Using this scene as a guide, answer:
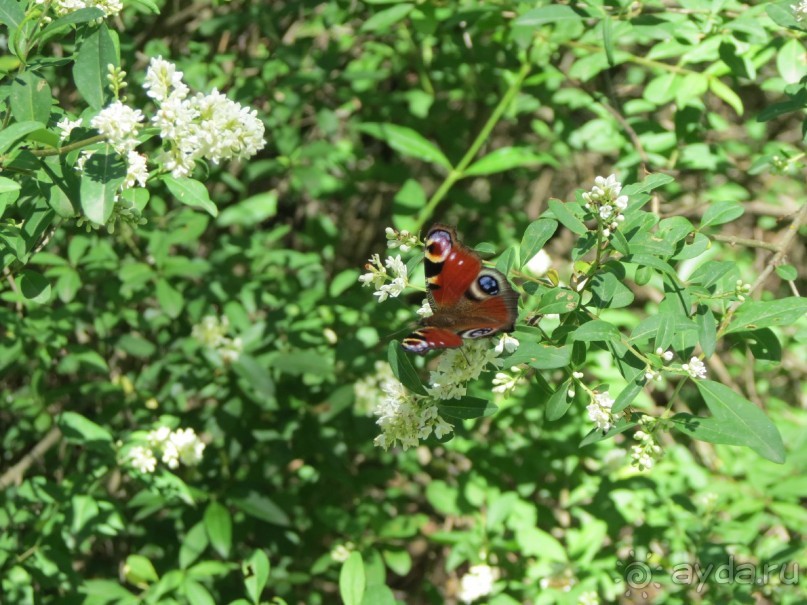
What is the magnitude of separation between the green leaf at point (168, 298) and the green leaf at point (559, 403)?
1.30 metres

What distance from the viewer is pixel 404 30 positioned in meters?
3.59

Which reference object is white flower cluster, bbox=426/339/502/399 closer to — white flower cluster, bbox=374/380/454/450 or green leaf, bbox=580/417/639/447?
white flower cluster, bbox=374/380/454/450

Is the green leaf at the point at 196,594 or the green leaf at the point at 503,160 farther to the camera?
the green leaf at the point at 503,160

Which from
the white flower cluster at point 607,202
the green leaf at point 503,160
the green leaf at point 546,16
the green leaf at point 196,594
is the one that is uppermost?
the green leaf at point 546,16

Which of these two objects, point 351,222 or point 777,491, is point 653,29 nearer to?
point 777,491

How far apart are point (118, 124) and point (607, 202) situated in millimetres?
929

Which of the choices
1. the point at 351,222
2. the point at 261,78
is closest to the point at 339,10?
the point at 261,78

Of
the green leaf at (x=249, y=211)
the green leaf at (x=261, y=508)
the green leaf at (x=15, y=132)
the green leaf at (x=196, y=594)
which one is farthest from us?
the green leaf at (x=249, y=211)

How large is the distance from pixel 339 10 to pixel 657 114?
1.79 metres

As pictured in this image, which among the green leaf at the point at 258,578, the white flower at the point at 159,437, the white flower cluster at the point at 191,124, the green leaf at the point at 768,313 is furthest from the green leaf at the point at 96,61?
the green leaf at the point at 768,313

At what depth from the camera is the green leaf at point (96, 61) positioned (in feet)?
5.55

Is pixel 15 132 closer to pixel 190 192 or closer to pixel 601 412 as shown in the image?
pixel 190 192

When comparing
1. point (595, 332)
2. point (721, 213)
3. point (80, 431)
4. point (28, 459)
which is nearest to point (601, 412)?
point (595, 332)

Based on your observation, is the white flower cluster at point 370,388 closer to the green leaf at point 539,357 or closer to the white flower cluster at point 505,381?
the white flower cluster at point 505,381
